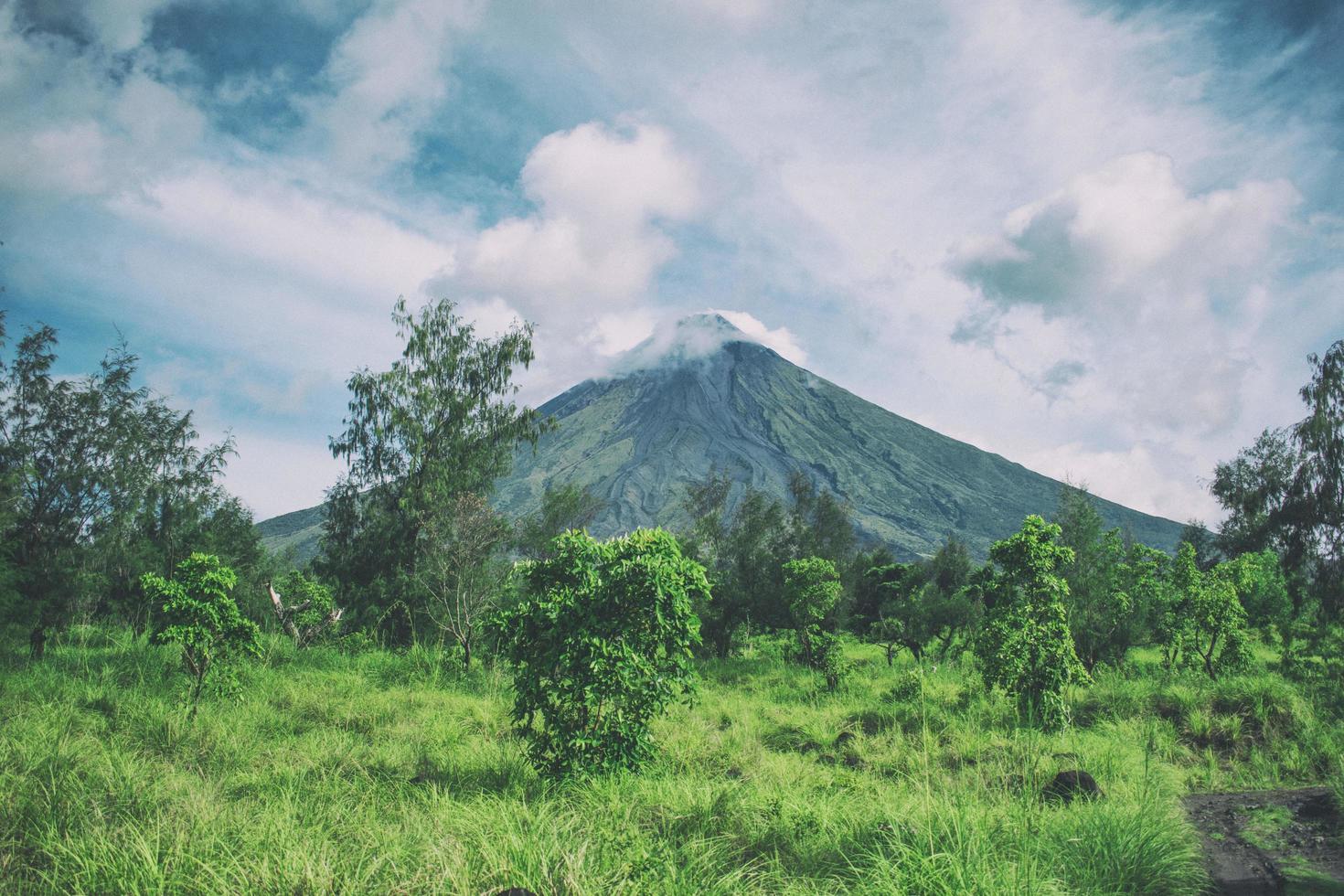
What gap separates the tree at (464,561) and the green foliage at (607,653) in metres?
11.1

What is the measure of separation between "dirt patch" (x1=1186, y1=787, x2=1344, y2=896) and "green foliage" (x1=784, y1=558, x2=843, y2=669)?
14690 millimetres

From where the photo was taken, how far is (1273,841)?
3920 mm

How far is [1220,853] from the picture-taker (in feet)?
12.8

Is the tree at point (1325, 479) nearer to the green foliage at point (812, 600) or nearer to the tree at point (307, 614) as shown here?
the green foliage at point (812, 600)

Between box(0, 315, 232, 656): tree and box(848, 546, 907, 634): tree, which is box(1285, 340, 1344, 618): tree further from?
box(0, 315, 232, 656): tree

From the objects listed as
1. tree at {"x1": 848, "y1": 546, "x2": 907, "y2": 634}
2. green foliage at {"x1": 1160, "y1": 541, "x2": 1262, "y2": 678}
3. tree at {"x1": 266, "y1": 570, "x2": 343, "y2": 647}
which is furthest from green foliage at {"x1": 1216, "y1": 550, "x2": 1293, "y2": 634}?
tree at {"x1": 266, "y1": 570, "x2": 343, "y2": 647}

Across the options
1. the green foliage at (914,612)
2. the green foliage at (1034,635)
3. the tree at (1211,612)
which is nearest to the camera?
the green foliage at (1034,635)

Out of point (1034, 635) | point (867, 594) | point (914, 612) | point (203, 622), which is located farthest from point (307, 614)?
point (867, 594)

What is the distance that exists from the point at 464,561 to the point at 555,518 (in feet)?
64.7

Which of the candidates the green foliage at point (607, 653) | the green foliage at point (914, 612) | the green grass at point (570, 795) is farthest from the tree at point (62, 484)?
the green foliage at point (914, 612)

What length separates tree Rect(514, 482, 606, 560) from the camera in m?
35.1

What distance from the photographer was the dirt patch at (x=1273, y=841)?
138 inches

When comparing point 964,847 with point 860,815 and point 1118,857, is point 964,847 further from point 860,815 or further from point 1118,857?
point 860,815

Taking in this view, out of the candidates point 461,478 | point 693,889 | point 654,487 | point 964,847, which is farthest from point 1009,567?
point 654,487
